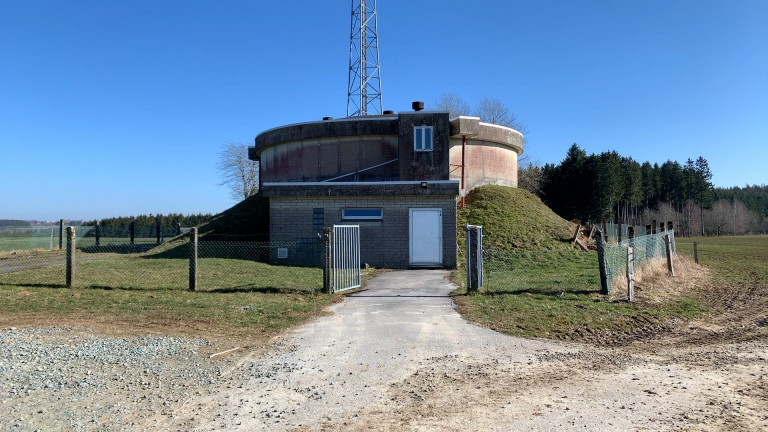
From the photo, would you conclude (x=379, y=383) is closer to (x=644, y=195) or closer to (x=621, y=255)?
(x=621, y=255)

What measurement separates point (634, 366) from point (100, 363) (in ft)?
22.4

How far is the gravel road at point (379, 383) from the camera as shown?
4.89m

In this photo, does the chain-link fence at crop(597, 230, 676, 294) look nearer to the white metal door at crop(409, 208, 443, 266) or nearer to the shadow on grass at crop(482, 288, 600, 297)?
the shadow on grass at crop(482, 288, 600, 297)

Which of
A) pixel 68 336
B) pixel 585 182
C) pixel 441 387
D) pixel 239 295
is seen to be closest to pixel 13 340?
pixel 68 336

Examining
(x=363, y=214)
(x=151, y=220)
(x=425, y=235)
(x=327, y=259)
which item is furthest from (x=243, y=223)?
(x=151, y=220)

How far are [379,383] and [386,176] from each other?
19.6 m

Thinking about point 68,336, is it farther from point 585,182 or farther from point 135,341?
point 585,182

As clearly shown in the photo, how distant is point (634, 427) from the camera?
4.72m

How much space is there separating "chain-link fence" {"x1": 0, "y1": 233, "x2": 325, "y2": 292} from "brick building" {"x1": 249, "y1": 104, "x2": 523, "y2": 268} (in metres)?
1.03

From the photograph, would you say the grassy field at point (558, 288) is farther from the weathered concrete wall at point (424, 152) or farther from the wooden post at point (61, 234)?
the wooden post at point (61, 234)

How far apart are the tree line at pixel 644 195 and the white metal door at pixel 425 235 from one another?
24.5 meters

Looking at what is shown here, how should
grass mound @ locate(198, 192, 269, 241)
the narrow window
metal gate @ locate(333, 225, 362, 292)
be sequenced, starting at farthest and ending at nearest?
grass mound @ locate(198, 192, 269, 241) < the narrow window < metal gate @ locate(333, 225, 362, 292)

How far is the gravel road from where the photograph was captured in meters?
4.89

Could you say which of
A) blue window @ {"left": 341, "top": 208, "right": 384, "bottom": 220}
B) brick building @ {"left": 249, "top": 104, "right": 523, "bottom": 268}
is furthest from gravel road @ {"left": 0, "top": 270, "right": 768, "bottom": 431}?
blue window @ {"left": 341, "top": 208, "right": 384, "bottom": 220}
